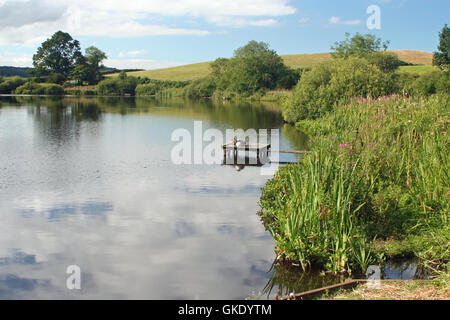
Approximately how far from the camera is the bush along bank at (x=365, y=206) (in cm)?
851

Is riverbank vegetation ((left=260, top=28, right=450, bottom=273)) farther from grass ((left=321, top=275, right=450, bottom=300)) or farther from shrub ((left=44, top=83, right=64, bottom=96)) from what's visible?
shrub ((left=44, top=83, right=64, bottom=96))

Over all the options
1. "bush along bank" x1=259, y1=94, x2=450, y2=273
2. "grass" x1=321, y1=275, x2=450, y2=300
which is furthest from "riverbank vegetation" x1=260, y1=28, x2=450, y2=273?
"grass" x1=321, y1=275, x2=450, y2=300

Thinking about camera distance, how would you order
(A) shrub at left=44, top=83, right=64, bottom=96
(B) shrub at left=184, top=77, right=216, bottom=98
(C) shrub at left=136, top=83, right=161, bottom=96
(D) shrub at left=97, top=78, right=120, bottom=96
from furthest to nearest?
1. (C) shrub at left=136, top=83, right=161, bottom=96
2. (D) shrub at left=97, top=78, right=120, bottom=96
3. (A) shrub at left=44, top=83, right=64, bottom=96
4. (B) shrub at left=184, top=77, right=216, bottom=98

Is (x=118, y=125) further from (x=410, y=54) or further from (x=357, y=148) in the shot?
(x=410, y=54)

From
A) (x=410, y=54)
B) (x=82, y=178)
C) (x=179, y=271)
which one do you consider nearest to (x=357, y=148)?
(x=179, y=271)

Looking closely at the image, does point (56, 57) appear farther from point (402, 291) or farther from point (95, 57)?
point (402, 291)

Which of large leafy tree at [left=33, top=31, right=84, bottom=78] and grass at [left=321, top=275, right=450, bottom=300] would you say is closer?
grass at [left=321, top=275, right=450, bottom=300]

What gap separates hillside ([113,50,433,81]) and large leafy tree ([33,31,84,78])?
22.7m

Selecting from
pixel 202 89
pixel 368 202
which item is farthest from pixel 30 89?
pixel 368 202

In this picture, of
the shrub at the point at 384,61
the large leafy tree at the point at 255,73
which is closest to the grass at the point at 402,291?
the shrub at the point at 384,61

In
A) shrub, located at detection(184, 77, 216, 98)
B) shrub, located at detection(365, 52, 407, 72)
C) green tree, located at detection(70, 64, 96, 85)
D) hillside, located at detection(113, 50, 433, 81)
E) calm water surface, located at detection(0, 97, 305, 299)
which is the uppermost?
hillside, located at detection(113, 50, 433, 81)

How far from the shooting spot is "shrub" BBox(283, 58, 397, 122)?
31.1 metres

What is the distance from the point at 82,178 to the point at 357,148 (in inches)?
393

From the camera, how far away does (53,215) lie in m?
11.9
